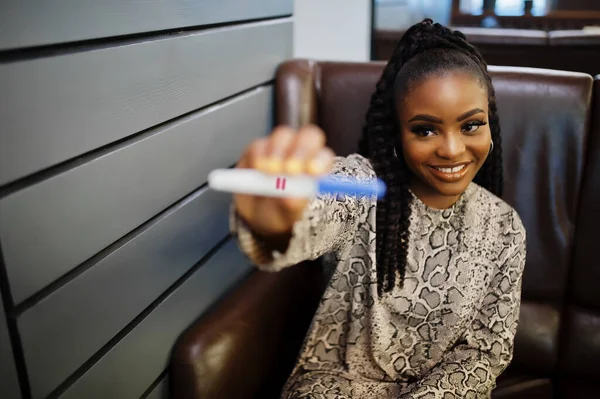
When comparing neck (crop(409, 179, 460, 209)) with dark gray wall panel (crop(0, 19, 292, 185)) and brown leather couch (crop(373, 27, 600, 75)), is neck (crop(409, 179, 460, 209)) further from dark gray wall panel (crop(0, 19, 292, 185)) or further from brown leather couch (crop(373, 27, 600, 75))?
brown leather couch (crop(373, 27, 600, 75))

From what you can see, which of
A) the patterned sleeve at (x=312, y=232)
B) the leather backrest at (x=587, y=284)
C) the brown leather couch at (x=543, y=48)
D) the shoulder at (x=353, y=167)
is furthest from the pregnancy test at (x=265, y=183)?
the brown leather couch at (x=543, y=48)

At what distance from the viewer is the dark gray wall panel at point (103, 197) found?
679 mm

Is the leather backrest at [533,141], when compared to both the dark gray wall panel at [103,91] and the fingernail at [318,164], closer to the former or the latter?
the dark gray wall panel at [103,91]

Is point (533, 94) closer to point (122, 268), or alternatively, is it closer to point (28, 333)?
point (122, 268)

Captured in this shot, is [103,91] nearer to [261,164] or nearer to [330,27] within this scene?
[261,164]

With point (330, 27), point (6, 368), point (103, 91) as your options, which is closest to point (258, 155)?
point (103, 91)

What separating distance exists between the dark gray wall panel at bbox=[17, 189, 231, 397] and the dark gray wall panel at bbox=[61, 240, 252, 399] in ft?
0.12

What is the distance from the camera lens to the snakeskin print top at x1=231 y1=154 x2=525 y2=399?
1101mm

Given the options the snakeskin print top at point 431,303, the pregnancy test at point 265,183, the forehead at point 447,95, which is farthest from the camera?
the snakeskin print top at point 431,303

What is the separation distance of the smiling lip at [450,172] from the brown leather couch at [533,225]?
36 cm

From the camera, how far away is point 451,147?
976 mm

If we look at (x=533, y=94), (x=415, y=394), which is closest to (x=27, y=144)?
(x=415, y=394)

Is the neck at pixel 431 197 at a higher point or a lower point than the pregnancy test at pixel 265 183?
lower

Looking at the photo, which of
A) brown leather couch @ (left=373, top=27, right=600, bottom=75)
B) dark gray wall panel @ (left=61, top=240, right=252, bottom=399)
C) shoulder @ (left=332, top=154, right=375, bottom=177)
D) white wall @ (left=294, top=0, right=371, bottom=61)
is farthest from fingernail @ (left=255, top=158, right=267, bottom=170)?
brown leather couch @ (left=373, top=27, right=600, bottom=75)
